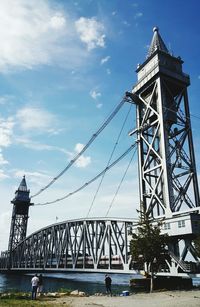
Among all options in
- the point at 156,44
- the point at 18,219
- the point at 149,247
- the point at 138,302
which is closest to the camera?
the point at 138,302

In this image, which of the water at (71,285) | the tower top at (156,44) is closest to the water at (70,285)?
the water at (71,285)

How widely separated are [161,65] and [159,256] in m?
34.8

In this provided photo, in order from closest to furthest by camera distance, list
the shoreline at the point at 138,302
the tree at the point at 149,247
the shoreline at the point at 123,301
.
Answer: the shoreline at the point at 138,302, the shoreline at the point at 123,301, the tree at the point at 149,247

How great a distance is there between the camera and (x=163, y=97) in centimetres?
5447

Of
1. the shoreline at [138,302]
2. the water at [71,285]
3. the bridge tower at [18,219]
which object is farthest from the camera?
the bridge tower at [18,219]

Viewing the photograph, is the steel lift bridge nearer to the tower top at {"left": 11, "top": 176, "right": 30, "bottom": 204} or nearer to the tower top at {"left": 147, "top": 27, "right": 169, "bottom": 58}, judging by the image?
the tower top at {"left": 147, "top": 27, "right": 169, "bottom": 58}

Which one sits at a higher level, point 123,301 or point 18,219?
point 18,219

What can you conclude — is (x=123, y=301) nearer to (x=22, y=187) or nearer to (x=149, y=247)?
(x=149, y=247)

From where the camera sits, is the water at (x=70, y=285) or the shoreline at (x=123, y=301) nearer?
the shoreline at (x=123, y=301)

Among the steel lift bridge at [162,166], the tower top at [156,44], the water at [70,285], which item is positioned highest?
the tower top at [156,44]

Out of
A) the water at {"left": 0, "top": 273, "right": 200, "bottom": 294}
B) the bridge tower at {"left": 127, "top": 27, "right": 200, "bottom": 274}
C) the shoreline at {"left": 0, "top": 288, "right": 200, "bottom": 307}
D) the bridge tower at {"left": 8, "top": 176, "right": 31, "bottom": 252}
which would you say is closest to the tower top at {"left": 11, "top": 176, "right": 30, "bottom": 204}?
the bridge tower at {"left": 8, "top": 176, "right": 31, "bottom": 252}

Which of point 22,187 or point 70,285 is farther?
point 22,187

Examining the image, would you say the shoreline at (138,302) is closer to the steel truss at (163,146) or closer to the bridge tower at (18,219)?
the steel truss at (163,146)

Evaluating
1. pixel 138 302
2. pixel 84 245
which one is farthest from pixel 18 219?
pixel 138 302
